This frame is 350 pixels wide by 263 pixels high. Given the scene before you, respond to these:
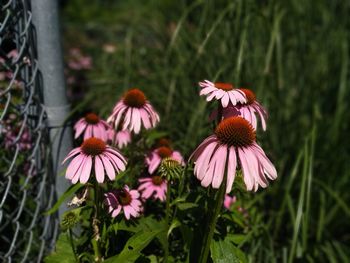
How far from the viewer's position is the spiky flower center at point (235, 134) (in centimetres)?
85

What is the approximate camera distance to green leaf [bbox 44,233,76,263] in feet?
3.48

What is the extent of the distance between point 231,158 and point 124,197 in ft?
1.06

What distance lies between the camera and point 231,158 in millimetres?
835

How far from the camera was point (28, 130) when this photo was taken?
1.38 m

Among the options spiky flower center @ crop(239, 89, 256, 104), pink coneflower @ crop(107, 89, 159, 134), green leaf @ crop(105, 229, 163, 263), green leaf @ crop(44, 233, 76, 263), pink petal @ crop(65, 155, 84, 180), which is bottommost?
green leaf @ crop(44, 233, 76, 263)

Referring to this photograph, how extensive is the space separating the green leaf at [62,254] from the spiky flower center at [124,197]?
17 centimetres

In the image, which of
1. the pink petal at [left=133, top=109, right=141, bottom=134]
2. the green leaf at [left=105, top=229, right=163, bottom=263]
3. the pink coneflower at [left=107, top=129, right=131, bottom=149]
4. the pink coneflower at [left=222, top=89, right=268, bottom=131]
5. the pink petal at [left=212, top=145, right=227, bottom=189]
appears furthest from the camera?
the pink coneflower at [left=107, top=129, right=131, bottom=149]

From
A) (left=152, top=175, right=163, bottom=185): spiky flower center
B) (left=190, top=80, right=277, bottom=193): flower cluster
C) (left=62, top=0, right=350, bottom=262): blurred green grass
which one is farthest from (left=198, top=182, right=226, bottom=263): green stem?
(left=62, top=0, right=350, bottom=262): blurred green grass

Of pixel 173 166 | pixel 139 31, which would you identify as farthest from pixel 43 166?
pixel 139 31

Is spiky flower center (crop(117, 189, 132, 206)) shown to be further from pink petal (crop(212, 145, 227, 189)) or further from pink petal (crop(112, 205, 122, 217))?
pink petal (crop(212, 145, 227, 189))

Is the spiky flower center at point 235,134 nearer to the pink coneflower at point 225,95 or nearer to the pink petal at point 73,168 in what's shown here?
the pink coneflower at point 225,95

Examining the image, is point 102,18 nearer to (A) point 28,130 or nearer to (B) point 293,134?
(B) point 293,134

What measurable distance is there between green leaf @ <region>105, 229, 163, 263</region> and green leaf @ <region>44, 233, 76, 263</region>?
131mm

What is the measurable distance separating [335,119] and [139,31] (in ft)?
4.64
